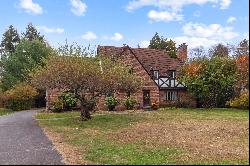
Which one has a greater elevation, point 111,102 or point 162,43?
point 162,43

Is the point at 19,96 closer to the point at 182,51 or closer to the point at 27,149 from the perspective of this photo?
the point at 182,51

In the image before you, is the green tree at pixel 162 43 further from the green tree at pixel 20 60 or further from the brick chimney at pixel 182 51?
the green tree at pixel 20 60

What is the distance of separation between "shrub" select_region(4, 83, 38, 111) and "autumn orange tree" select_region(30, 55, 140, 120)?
73.6 ft

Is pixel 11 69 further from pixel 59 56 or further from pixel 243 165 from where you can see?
pixel 243 165

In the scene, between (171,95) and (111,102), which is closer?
(111,102)

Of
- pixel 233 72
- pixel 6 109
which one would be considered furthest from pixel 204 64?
pixel 6 109

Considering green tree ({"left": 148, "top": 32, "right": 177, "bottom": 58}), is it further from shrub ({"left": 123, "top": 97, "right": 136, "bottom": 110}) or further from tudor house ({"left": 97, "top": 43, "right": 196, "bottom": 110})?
shrub ({"left": 123, "top": 97, "right": 136, "bottom": 110})

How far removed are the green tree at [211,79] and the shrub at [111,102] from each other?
8448mm

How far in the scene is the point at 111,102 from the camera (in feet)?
148

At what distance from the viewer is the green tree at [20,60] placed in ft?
205

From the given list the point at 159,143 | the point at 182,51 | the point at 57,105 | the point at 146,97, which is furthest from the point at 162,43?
the point at 159,143

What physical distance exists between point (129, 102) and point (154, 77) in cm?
639

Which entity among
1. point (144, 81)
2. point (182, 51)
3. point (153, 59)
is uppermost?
point (182, 51)

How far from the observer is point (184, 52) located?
6131 centimetres
